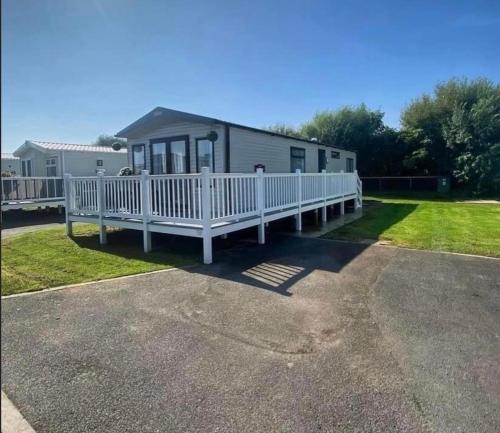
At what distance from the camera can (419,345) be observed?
3016mm

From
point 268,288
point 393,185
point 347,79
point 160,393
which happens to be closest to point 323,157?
point 347,79

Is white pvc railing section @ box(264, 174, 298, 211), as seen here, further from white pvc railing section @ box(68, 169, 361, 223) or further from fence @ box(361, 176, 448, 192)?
fence @ box(361, 176, 448, 192)

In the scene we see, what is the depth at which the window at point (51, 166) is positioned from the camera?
18469 millimetres

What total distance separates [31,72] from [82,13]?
48cm

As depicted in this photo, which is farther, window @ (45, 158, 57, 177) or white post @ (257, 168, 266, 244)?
window @ (45, 158, 57, 177)

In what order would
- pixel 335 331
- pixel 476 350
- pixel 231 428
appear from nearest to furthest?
pixel 231 428 < pixel 476 350 < pixel 335 331

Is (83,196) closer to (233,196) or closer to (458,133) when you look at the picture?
(233,196)

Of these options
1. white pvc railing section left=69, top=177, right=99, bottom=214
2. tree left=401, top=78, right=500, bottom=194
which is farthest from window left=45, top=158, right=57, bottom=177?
tree left=401, top=78, right=500, bottom=194

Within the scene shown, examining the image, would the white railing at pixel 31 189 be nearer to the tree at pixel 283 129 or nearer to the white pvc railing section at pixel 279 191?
the white pvc railing section at pixel 279 191

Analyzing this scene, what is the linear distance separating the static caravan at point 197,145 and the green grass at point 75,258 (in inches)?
126

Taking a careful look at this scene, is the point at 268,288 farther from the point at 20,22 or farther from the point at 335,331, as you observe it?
the point at 20,22

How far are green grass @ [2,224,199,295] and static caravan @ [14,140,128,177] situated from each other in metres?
11.2

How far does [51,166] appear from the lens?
18.6 meters

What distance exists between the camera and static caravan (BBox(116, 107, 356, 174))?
32.0 ft
